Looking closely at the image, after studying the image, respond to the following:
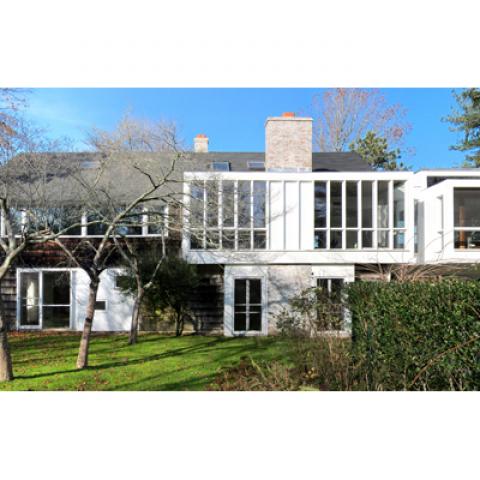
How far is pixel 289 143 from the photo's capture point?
14.0 m

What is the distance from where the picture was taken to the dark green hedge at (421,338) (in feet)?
15.7

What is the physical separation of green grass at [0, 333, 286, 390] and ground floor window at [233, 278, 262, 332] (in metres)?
0.67

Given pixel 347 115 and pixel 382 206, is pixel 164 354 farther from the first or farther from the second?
pixel 347 115

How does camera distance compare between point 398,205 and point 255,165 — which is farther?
point 255,165

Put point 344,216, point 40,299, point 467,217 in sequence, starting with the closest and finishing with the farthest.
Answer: point 344,216 → point 40,299 → point 467,217

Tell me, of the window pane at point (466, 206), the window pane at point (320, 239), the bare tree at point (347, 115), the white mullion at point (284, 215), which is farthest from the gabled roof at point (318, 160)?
the bare tree at point (347, 115)

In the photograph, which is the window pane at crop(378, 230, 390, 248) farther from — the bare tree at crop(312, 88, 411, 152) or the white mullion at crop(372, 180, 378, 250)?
the bare tree at crop(312, 88, 411, 152)

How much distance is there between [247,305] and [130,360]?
15.7 ft

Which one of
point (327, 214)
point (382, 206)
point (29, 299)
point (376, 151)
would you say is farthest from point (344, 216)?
point (376, 151)

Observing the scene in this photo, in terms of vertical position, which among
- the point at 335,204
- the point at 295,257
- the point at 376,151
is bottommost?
the point at 295,257

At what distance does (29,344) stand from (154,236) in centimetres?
510
